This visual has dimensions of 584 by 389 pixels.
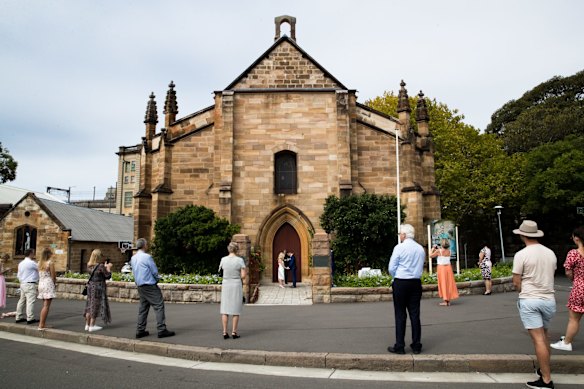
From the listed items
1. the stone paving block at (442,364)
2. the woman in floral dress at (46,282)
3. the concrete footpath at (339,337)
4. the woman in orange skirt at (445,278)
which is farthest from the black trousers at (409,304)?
the woman in floral dress at (46,282)

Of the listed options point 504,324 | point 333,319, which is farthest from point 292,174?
point 504,324

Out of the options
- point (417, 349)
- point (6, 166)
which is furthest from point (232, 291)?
point (6, 166)

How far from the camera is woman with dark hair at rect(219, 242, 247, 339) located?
749 centimetres

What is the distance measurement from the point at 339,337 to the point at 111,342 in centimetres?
405

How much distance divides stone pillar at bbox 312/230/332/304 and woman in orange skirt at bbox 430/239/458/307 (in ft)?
9.79

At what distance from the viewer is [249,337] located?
24.7ft

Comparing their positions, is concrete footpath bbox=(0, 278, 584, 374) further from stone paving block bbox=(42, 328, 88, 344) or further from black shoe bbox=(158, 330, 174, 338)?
black shoe bbox=(158, 330, 174, 338)

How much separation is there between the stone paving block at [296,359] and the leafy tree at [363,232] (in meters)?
11.1

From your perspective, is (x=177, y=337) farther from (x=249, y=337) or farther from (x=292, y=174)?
(x=292, y=174)

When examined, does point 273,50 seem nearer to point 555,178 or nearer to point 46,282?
point 46,282

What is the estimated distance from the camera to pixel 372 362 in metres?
5.78

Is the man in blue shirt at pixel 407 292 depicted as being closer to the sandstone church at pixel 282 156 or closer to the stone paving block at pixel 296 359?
the stone paving block at pixel 296 359

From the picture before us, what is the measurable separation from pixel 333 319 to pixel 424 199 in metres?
12.8

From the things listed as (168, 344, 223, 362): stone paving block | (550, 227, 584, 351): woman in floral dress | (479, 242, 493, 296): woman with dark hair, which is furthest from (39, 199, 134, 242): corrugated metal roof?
(550, 227, 584, 351): woman in floral dress
